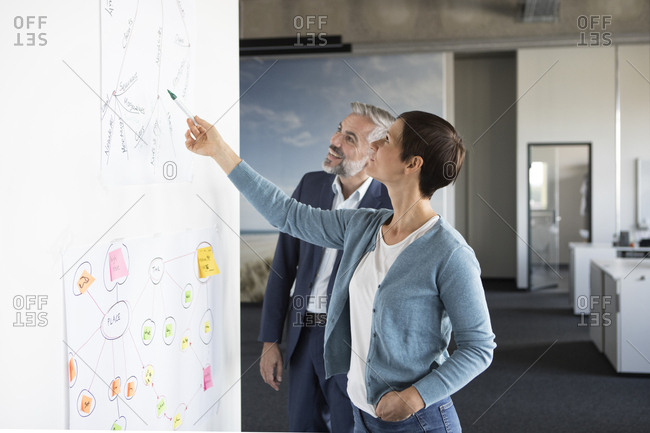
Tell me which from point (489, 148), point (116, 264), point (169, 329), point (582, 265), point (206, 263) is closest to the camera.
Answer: point (116, 264)

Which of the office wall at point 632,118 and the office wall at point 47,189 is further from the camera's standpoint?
the office wall at point 632,118

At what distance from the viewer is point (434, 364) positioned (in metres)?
1.30

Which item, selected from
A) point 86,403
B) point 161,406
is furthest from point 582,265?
point 86,403

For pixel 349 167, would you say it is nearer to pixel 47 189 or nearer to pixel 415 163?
pixel 415 163

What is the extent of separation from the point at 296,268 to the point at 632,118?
593 cm

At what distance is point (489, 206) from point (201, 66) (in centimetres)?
654

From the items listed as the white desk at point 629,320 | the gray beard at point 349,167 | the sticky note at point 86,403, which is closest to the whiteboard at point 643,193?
the white desk at point 629,320

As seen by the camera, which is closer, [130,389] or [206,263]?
[130,389]

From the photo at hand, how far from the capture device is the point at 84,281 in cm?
107

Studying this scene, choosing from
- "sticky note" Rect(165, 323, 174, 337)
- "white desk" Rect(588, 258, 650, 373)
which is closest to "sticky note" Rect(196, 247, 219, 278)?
"sticky note" Rect(165, 323, 174, 337)

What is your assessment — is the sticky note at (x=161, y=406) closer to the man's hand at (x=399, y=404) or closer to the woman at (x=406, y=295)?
the woman at (x=406, y=295)

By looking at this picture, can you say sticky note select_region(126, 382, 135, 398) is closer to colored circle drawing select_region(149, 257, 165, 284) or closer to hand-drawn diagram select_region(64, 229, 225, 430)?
hand-drawn diagram select_region(64, 229, 225, 430)

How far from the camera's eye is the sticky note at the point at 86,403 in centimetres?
108

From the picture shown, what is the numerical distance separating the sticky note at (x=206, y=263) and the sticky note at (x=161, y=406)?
33 cm
